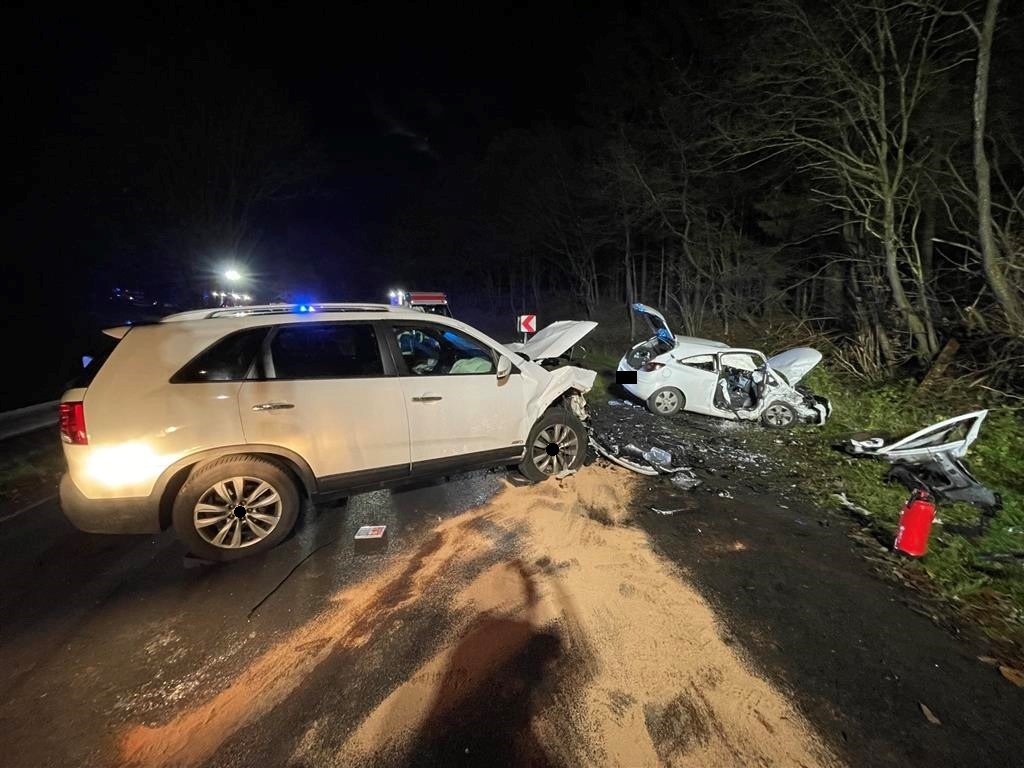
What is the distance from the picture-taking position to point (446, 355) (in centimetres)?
448

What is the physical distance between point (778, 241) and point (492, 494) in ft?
42.3

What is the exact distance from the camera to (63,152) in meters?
17.8

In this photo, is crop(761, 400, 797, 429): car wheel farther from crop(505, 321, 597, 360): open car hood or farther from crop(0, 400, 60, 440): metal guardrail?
crop(0, 400, 60, 440): metal guardrail

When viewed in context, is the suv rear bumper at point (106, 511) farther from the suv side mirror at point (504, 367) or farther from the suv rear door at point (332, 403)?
the suv side mirror at point (504, 367)

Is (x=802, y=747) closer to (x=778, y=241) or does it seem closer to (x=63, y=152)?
(x=778, y=241)

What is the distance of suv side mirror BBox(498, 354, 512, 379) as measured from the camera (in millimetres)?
4281

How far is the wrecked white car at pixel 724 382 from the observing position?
23.9 ft

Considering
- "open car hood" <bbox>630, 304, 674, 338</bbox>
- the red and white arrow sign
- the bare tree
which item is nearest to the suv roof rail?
"open car hood" <bbox>630, 304, 674, 338</bbox>

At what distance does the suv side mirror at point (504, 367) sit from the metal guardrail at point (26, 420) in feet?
21.4

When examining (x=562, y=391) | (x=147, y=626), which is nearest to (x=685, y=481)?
(x=562, y=391)

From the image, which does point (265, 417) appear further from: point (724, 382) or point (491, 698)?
point (724, 382)

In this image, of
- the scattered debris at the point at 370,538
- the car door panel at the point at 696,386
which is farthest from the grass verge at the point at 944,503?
the scattered debris at the point at 370,538

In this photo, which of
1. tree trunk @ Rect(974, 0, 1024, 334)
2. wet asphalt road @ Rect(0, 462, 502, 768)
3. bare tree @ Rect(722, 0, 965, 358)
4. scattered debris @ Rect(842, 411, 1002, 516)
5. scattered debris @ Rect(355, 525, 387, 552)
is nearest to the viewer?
wet asphalt road @ Rect(0, 462, 502, 768)

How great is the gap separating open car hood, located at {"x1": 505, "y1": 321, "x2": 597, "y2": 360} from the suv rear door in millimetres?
2025
